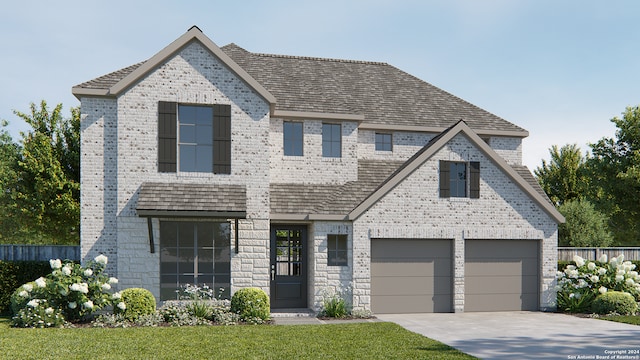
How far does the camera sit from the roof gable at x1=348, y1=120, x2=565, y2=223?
16484 mm

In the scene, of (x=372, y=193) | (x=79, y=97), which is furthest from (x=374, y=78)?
(x=79, y=97)

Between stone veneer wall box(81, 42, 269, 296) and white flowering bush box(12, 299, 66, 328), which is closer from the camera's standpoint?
white flowering bush box(12, 299, 66, 328)

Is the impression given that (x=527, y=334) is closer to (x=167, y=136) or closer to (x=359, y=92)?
(x=167, y=136)

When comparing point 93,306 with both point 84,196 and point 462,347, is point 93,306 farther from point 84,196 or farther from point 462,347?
point 462,347

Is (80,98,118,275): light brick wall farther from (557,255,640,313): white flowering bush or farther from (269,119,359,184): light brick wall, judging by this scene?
(557,255,640,313): white flowering bush

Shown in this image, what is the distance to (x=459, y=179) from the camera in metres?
17.4

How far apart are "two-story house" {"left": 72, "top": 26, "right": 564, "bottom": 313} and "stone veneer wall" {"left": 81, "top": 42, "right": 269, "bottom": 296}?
0.03m

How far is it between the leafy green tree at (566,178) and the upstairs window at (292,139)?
26.0 m

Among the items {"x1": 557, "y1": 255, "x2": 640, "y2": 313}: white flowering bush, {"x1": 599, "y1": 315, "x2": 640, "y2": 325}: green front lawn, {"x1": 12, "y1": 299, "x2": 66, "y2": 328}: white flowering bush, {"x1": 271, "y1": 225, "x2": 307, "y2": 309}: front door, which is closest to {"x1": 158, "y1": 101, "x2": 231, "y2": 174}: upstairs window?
{"x1": 271, "y1": 225, "x2": 307, "y2": 309}: front door

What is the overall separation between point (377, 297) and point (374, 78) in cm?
1005

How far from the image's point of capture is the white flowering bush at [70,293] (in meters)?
13.9

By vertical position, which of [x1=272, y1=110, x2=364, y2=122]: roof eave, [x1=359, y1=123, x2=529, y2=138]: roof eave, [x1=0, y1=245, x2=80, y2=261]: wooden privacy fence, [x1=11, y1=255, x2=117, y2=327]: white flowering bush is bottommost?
[x1=11, y1=255, x2=117, y2=327]: white flowering bush

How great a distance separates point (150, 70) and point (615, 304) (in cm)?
1615

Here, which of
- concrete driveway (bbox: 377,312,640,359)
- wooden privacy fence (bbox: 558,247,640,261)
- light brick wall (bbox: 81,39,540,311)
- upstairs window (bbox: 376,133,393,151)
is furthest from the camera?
wooden privacy fence (bbox: 558,247,640,261)
